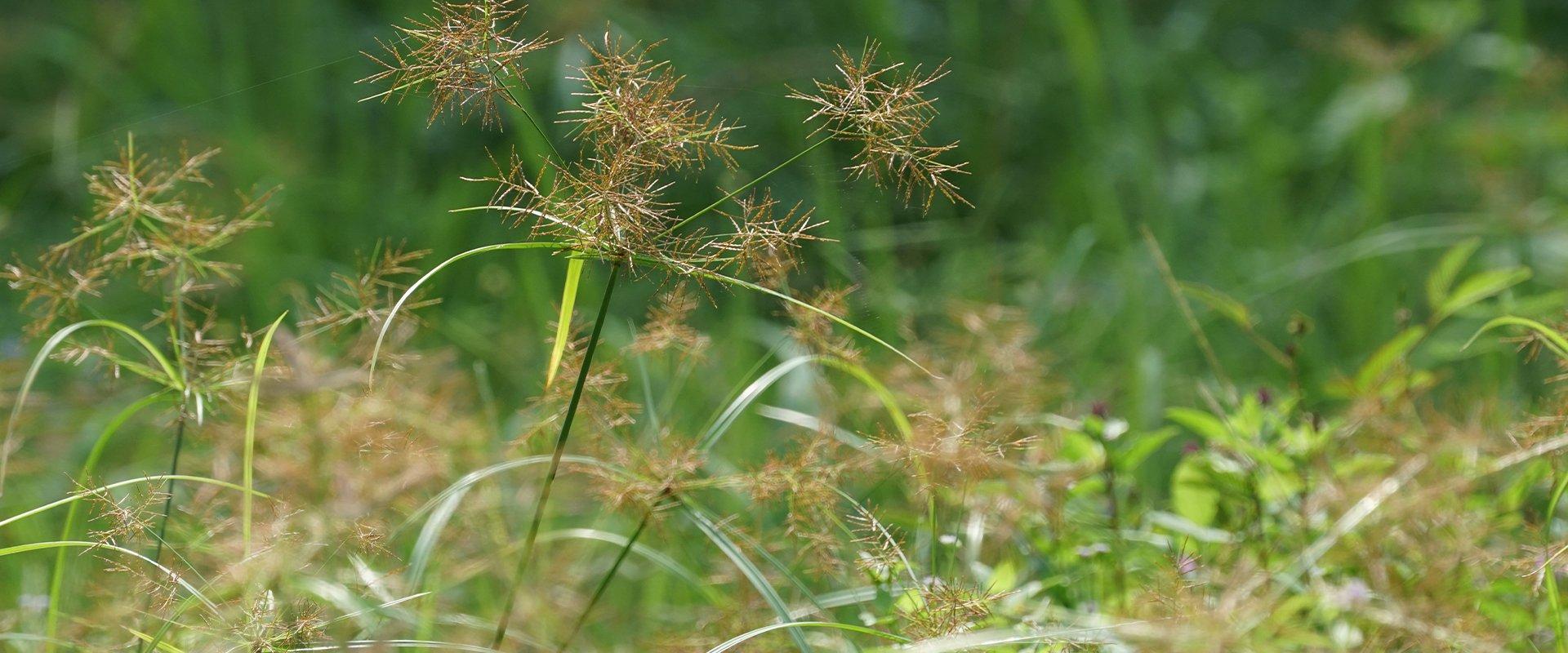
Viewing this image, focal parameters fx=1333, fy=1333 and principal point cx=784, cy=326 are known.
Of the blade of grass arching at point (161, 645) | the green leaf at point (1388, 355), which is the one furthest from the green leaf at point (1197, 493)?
the blade of grass arching at point (161, 645)

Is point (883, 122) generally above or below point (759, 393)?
above

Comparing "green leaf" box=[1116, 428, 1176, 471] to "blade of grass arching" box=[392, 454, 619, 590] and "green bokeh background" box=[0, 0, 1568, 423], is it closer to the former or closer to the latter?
"blade of grass arching" box=[392, 454, 619, 590]

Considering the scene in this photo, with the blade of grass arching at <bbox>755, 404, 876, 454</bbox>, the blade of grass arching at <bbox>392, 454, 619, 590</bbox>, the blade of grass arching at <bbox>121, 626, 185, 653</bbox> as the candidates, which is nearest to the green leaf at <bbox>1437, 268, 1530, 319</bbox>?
the blade of grass arching at <bbox>755, 404, 876, 454</bbox>

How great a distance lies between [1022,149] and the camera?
10.3ft

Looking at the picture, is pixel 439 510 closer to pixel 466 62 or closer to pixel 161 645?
pixel 161 645

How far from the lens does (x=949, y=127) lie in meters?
3.03

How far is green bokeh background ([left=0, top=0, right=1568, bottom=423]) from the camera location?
236cm

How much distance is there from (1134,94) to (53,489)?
6.38 ft

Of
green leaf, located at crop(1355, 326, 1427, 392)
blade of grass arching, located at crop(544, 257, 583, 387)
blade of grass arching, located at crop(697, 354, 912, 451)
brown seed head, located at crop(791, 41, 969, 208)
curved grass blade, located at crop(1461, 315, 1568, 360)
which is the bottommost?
green leaf, located at crop(1355, 326, 1427, 392)

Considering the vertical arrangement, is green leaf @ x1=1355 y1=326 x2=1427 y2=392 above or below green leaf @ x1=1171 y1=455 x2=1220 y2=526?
above

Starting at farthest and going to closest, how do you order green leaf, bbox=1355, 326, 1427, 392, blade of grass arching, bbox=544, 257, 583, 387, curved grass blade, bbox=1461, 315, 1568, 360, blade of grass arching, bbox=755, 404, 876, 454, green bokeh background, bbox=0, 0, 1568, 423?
1. green bokeh background, bbox=0, 0, 1568, 423
2. green leaf, bbox=1355, 326, 1427, 392
3. blade of grass arching, bbox=755, 404, 876, 454
4. curved grass blade, bbox=1461, 315, 1568, 360
5. blade of grass arching, bbox=544, 257, 583, 387

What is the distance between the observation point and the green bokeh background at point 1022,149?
236 centimetres

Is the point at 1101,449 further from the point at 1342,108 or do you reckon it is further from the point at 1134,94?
the point at 1342,108

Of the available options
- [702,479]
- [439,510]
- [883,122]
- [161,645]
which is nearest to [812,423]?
[702,479]
